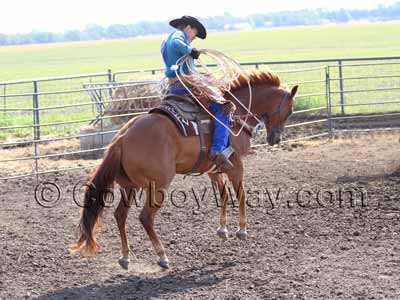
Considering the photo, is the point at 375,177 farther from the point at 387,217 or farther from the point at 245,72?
Answer: the point at 245,72

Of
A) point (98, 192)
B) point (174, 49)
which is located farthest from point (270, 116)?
point (98, 192)

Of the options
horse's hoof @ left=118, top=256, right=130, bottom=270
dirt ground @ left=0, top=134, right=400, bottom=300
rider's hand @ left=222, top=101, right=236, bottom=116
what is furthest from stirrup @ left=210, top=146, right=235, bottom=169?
horse's hoof @ left=118, top=256, right=130, bottom=270

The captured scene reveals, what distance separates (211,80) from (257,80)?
31.1 inches

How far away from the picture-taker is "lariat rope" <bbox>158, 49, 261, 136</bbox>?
705cm

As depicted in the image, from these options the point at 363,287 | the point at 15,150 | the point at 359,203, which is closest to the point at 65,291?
the point at 363,287

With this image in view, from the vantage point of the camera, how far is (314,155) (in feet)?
39.3

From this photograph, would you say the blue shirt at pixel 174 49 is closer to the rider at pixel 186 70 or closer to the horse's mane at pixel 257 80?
the rider at pixel 186 70

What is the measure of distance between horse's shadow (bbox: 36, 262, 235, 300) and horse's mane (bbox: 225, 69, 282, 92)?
6.66 ft

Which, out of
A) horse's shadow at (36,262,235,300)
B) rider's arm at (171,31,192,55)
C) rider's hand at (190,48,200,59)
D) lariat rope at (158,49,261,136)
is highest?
rider's arm at (171,31,192,55)

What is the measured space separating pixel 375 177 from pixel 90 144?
5074 mm

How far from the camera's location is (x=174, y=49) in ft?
22.8

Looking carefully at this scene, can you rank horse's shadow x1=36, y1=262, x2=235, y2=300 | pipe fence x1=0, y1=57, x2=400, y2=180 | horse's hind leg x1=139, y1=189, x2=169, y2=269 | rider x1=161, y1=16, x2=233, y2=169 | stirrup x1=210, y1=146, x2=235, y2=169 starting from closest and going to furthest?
horse's shadow x1=36, y1=262, x2=235, y2=300 < horse's hind leg x1=139, y1=189, x2=169, y2=269 < rider x1=161, y1=16, x2=233, y2=169 < stirrup x1=210, y1=146, x2=235, y2=169 < pipe fence x1=0, y1=57, x2=400, y2=180

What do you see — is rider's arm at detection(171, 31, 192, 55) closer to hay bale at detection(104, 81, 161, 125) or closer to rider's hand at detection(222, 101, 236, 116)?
rider's hand at detection(222, 101, 236, 116)

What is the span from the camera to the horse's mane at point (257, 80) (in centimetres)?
773
